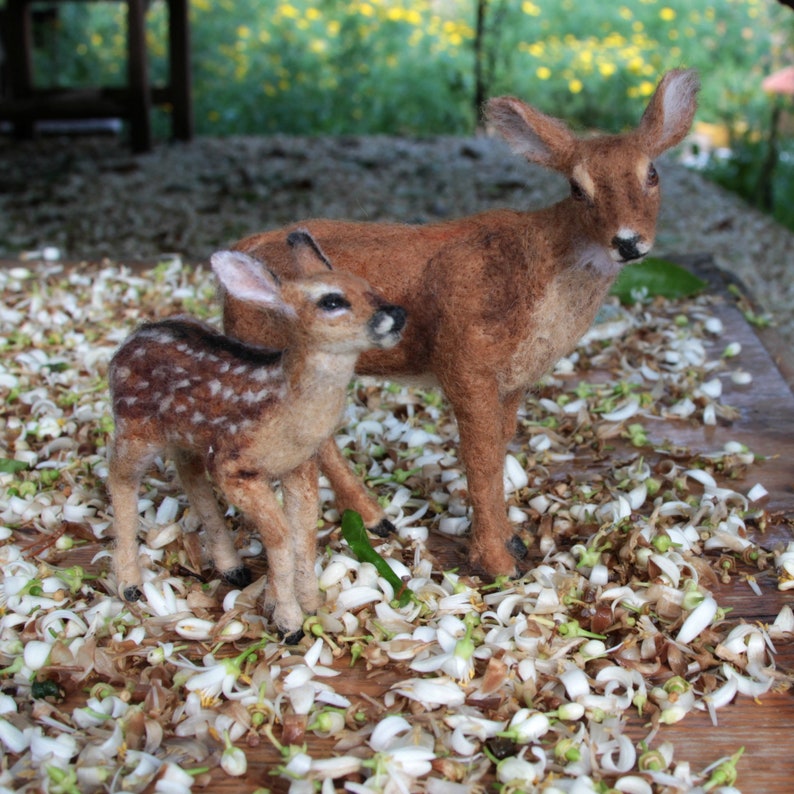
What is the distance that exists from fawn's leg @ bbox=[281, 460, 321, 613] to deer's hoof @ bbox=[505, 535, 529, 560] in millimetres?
377

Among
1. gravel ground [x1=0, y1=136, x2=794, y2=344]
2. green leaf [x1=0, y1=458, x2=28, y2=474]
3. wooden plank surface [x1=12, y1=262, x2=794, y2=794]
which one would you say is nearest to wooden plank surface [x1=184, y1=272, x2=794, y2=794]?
wooden plank surface [x1=12, y1=262, x2=794, y2=794]

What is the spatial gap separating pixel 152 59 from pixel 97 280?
13.0 feet

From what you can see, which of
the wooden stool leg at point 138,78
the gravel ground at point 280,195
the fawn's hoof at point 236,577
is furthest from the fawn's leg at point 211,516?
the wooden stool leg at point 138,78

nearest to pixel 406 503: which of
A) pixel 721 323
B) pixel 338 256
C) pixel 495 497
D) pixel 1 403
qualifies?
pixel 495 497

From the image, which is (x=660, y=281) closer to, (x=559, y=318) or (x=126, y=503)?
(x=559, y=318)

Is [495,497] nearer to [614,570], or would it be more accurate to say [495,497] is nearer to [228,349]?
[614,570]

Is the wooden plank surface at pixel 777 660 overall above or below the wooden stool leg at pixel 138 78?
below

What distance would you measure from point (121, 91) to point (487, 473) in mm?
3988

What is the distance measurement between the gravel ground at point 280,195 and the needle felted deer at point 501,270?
2.10 metres

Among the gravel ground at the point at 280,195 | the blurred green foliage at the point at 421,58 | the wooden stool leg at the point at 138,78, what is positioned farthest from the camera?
the blurred green foliage at the point at 421,58

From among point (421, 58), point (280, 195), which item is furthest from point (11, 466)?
point (421, 58)

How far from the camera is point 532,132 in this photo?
148cm

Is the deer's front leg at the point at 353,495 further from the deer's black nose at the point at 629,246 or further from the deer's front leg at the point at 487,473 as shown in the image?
the deer's black nose at the point at 629,246

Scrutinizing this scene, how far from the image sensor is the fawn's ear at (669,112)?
1.44 m
